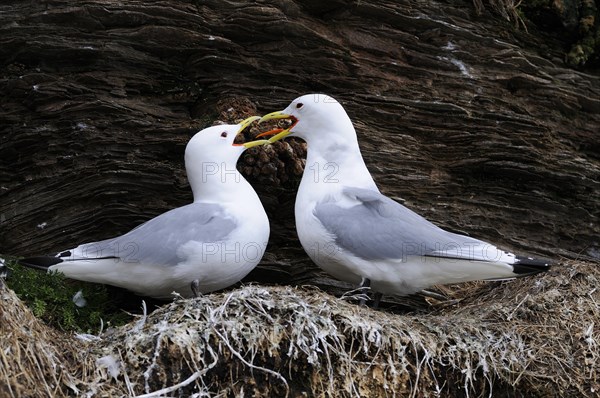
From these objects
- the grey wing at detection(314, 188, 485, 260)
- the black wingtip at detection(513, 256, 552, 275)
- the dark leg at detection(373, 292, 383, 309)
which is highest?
the grey wing at detection(314, 188, 485, 260)

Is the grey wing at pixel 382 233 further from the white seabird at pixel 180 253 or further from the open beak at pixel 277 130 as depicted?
the open beak at pixel 277 130

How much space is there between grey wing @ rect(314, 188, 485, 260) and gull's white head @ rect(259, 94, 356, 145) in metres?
0.56

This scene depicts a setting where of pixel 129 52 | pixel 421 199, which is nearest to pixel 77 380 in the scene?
pixel 129 52

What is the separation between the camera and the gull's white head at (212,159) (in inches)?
218

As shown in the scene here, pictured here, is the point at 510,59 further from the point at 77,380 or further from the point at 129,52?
the point at 77,380

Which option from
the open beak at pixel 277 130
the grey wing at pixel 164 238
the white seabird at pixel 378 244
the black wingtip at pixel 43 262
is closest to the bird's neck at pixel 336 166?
the white seabird at pixel 378 244

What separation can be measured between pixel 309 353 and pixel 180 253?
108 centimetres

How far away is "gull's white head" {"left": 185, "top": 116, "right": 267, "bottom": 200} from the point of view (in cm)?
555

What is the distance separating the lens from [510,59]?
21.7 ft

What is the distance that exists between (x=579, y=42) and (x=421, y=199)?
176 centimetres

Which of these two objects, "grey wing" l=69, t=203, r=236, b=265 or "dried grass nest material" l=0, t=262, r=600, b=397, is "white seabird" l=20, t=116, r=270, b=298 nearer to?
"grey wing" l=69, t=203, r=236, b=265

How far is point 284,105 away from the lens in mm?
6203

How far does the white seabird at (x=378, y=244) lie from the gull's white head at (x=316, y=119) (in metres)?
0.22

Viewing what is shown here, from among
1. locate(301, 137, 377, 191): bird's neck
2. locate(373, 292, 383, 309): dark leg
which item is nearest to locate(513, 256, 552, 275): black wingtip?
locate(373, 292, 383, 309): dark leg
